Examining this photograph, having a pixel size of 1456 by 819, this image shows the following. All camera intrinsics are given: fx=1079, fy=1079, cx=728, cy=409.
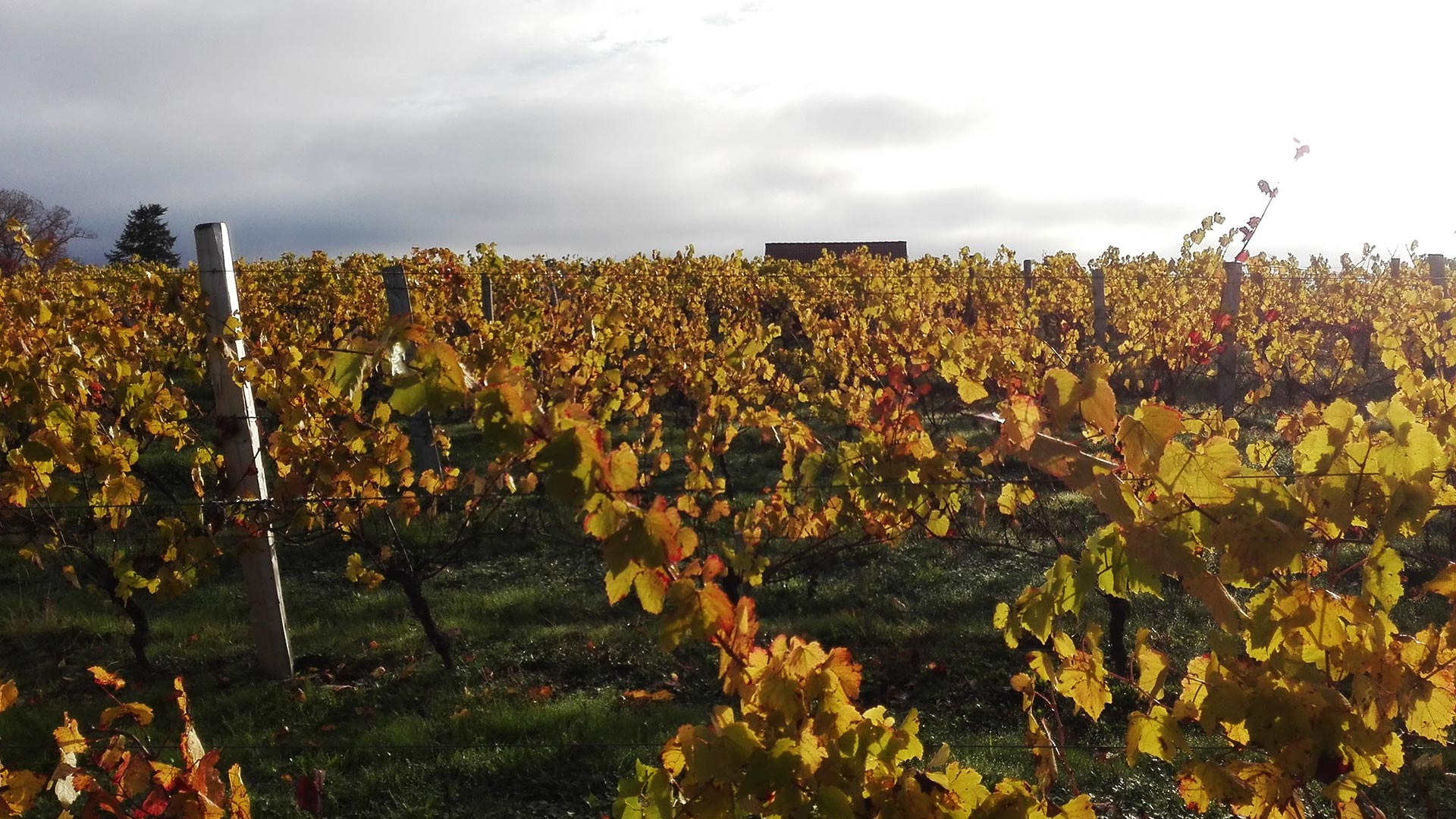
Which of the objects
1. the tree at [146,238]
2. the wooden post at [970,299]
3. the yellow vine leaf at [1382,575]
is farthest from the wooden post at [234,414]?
the tree at [146,238]

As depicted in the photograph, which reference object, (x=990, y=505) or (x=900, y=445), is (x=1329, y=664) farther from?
(x=990, y=505)

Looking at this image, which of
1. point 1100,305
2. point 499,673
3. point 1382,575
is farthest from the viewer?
point 1100,305

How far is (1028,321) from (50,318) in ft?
23.9

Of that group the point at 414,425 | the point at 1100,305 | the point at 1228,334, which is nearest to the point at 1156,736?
the point at 414,425

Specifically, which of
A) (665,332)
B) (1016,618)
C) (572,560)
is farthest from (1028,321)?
(1016,618)

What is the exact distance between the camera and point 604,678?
4.32 meters

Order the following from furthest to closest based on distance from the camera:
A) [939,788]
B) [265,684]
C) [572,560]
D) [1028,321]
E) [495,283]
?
[495,283], [1028,321], [572,560], [265,684], [939,788]

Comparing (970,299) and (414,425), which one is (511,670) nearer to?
(414,425)

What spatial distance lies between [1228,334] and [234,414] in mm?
7203

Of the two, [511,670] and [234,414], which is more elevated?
[234,414]

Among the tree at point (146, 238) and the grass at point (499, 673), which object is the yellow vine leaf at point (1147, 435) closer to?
the grass at point (499, 673)

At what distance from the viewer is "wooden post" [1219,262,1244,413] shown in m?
8.19

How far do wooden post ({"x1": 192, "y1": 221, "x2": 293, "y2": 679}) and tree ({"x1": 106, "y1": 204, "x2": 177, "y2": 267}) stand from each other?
31296 mm

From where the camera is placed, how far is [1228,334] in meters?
8.38
